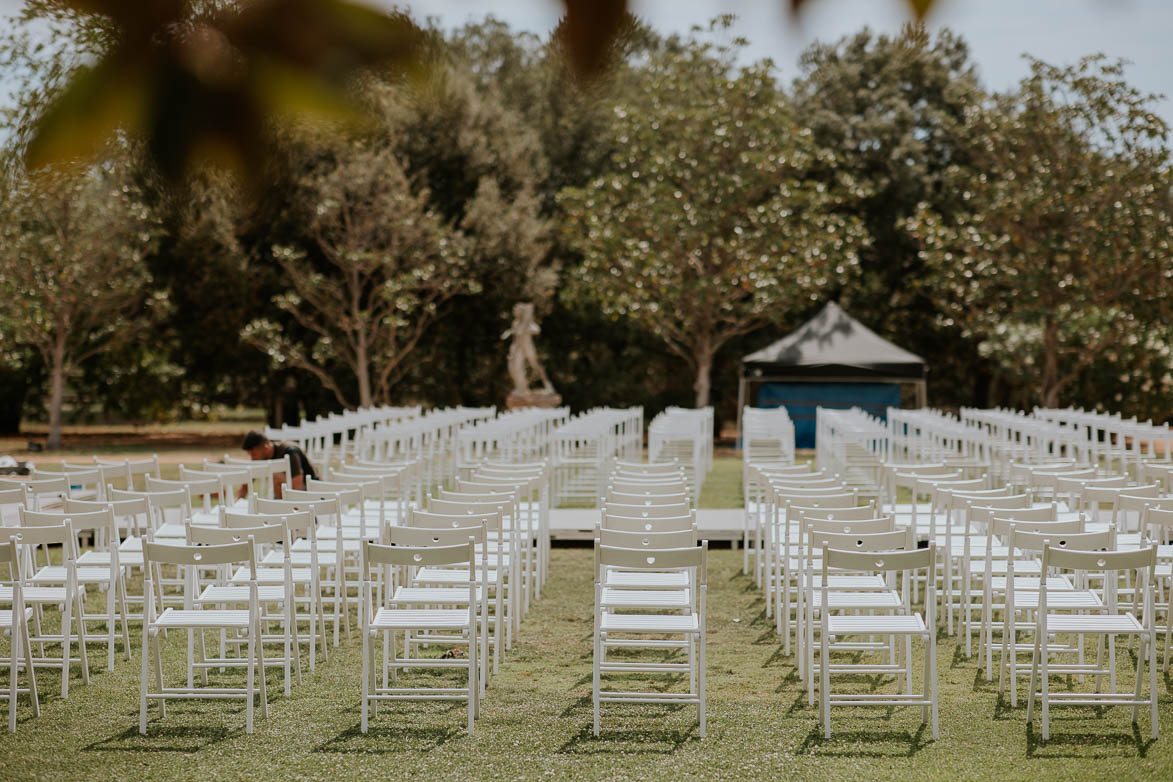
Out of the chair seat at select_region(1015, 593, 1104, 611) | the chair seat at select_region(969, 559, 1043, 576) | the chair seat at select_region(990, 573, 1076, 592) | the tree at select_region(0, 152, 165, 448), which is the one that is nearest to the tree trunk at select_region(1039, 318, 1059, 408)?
the tree at select_region(0, 152, 165, 448)

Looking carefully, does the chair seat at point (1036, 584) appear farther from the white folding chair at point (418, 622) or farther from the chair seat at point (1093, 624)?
the white folding chair at point (418, 622)

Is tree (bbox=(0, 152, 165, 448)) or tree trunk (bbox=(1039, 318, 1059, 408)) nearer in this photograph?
tree (bbox=(0, 152, 165, 448))

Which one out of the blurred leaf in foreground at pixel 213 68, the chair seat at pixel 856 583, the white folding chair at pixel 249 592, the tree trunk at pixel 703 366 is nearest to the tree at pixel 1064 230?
the tree trunk at pixel 703 366

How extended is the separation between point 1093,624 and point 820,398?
18.9m

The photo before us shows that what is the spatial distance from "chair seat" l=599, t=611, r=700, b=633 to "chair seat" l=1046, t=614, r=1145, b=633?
156 centimetres

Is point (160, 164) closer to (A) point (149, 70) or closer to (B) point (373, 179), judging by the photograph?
(A) point (149, 70)

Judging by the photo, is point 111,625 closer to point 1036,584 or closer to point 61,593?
point 61,593

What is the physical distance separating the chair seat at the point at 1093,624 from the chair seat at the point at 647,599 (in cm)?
165

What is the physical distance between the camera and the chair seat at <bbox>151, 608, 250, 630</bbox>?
208 inches

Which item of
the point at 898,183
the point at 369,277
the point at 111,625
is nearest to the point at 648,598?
Result: the point at 111,625

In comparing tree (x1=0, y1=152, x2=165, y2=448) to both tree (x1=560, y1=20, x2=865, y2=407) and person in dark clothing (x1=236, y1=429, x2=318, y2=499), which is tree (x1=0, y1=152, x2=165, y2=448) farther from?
person in dark clothing (x1=236, y1=429, x2=318, y2=499)

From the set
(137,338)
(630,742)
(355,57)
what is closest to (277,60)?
(355,57)

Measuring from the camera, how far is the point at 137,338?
26969mm

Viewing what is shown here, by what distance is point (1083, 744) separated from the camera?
5039 mm
